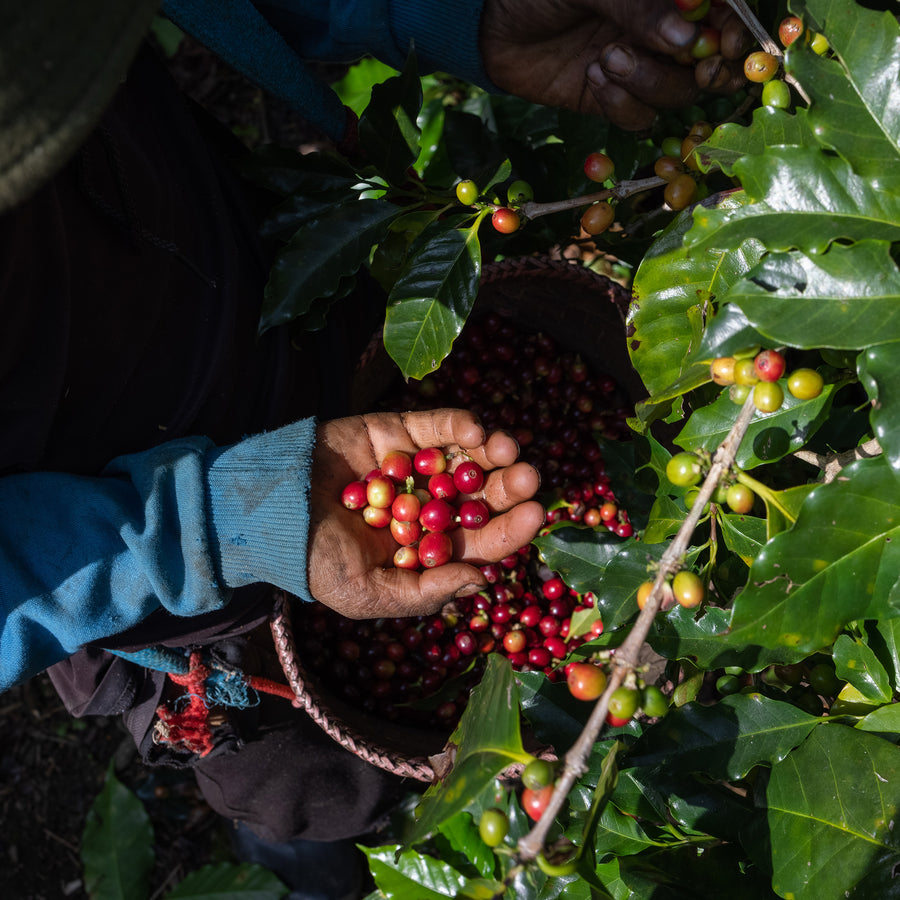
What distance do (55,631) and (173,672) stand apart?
1.68 feet

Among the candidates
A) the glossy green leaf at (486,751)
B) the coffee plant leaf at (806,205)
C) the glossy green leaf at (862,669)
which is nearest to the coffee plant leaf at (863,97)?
the coffee plant leaf at (806,205)

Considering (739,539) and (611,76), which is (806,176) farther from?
(611,76)

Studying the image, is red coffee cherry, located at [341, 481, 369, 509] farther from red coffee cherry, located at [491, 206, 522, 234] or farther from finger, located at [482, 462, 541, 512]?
red coffee cherry, located at [491, 206, 522, 234]

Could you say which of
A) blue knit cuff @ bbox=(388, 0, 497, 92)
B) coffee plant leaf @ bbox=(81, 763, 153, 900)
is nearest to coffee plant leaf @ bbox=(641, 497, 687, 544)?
blue knit cuff @ bbox=(388, 0, 497, 92)

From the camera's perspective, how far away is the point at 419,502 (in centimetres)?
196

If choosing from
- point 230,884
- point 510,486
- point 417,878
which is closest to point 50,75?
point 417,878

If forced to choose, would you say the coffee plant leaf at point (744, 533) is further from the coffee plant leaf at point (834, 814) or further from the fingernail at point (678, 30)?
the fingernail at point (678, 30)

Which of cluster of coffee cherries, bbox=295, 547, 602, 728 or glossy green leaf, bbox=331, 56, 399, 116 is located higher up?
glossy green leaf, bbox=331, 56, 399, 116

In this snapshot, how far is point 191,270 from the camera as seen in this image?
1.86 meters

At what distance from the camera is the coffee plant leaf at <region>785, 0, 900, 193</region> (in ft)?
3.36

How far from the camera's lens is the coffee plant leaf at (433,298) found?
1.61 metres

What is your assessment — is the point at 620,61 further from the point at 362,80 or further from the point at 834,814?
the point at 362,80

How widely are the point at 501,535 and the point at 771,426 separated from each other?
788 mm

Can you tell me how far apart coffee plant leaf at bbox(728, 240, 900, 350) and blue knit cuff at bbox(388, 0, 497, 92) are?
3.97 feet
